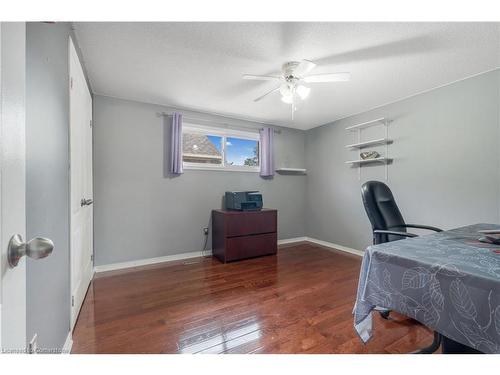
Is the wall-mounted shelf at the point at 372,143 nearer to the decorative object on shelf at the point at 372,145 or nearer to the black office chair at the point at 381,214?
Result: the decorative object on shelf at the point at 372,145

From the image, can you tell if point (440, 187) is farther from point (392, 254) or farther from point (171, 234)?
point (171, 234)

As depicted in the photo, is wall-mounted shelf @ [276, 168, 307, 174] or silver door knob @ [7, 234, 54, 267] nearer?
silver door knob @ [7, 234, 54, 267]

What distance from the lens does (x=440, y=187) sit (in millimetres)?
2592

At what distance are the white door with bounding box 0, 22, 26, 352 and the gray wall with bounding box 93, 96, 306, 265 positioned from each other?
2.56 metres

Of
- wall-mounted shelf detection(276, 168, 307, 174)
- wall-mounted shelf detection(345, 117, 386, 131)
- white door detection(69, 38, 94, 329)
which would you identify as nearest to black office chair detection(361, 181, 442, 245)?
wall-mounted shelf detection(345, 117, 386, 131)

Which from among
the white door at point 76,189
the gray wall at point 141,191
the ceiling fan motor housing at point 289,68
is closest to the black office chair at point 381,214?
the ceiling fan motor housing at point 289,68

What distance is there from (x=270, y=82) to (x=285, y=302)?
7.48 feet

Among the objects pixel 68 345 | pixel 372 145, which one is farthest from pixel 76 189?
pixel 372 145

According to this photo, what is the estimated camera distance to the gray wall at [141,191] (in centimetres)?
279

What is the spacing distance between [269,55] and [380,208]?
1.67 metres

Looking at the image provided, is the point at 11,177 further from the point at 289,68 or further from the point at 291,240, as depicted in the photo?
the point at 291,240

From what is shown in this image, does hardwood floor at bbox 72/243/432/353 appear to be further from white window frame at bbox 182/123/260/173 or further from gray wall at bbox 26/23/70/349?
white window frame at bbox 182/123/260/173

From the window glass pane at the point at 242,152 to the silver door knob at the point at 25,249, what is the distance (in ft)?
10.5

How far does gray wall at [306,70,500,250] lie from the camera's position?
225 centimetres
